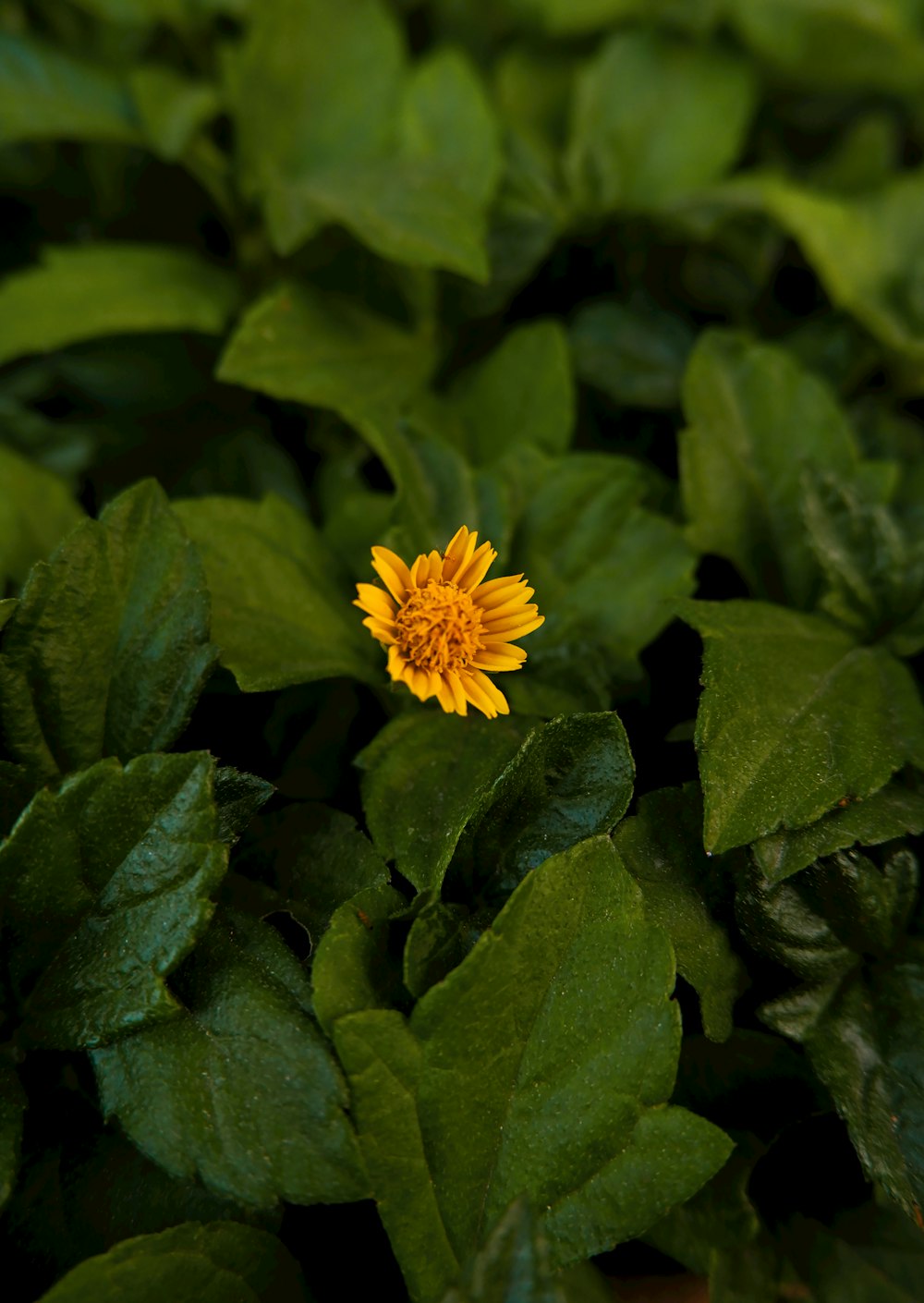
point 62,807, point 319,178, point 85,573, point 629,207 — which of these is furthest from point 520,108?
point 62,807

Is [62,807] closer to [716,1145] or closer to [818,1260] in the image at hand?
[716,1145]

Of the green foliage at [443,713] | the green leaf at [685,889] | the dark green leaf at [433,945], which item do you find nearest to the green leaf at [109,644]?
the green foliage at [443,713]

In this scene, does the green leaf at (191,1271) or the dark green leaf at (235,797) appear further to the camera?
the dark green leaf at (235,797)

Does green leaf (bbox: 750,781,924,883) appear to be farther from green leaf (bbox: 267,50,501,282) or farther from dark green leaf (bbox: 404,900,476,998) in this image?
green leaf (bbox: 267,50,501,282)

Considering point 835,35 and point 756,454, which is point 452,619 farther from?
point 835,35

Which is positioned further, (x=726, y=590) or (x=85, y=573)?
(x=726, y=590)

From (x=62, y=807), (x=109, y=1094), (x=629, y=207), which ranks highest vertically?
(x=629, y=207)

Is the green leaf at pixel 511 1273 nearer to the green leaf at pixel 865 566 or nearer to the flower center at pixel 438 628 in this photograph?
the flower center at pixel 438 628

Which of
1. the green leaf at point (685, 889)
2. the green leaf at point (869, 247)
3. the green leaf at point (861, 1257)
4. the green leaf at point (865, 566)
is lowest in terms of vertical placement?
the green leaf at point (861, 1257)
